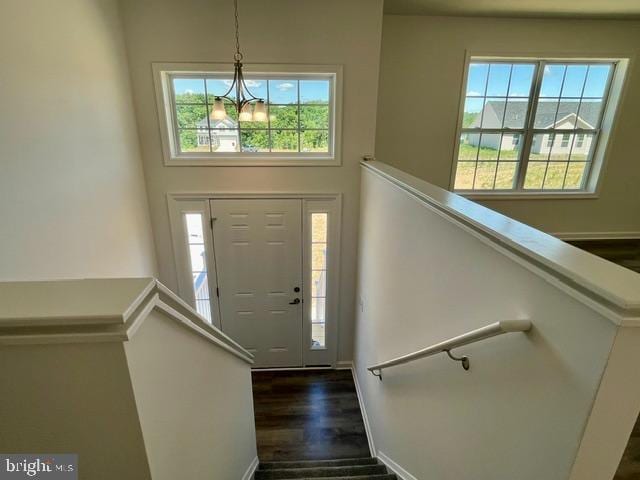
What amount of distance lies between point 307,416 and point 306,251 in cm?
179

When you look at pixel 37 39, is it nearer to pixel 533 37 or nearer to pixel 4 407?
pixel 4 407

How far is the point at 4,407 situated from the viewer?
24.2 inches

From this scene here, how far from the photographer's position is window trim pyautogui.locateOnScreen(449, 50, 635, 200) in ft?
11.8

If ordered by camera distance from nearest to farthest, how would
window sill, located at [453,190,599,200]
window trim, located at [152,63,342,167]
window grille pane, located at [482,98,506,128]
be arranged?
window trim, located at [152,63,342,167], window grille pane, located at [482,98,506,128], window sill, located at [453,190,599,200]

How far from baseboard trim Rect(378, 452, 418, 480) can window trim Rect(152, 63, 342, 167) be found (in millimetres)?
2631

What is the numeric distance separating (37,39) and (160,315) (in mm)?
2108

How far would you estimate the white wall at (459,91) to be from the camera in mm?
3502

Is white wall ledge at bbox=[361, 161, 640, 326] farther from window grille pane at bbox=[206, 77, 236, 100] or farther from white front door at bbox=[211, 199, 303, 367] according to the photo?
window grille pane at bbox=[206, 77, 236, 100]

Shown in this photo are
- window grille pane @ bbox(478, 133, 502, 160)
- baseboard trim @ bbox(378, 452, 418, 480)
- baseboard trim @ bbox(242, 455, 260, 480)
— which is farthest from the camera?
window grille pane @ bbox(478, 133, 502, 160)

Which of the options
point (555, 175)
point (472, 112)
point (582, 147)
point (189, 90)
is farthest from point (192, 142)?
point (582, 147)

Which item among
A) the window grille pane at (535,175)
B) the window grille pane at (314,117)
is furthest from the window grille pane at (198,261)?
the window grille pane at (535,175)

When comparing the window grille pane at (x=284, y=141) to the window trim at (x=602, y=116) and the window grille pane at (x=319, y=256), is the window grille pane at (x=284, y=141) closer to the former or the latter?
the window grille pane at (x=319, y=256)

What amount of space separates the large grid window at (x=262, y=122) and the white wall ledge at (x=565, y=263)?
2.41 metres

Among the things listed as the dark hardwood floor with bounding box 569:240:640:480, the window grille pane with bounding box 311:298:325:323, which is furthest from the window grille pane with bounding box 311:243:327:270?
the dark hardwood floor with bounding box 569:240:640:480
